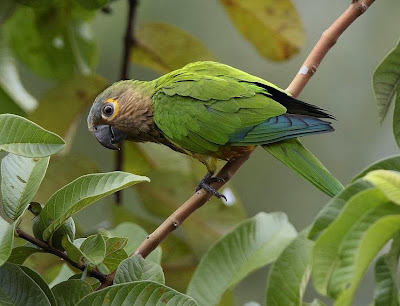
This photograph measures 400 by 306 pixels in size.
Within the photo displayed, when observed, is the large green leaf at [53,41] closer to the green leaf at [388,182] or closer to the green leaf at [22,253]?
the green leaf at [22,253]

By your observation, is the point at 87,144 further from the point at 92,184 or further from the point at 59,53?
the point at 92,184

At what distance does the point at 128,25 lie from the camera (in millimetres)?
3320

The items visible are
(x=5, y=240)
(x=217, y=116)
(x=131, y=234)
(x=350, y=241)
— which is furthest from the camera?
(x=217, y=116)

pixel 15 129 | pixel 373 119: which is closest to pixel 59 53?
pixel 15 129

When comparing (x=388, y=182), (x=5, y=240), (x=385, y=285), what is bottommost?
(x=5, y=240)

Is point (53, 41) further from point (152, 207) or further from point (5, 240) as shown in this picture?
point (5, 240)

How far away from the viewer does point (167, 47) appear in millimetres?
3418

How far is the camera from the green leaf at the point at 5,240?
5.27 ft

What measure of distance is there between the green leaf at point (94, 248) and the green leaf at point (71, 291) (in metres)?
0.06

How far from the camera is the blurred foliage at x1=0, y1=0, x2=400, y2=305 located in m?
1.27

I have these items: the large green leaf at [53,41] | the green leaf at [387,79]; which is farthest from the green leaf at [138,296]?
the large green leaf at [53,41]

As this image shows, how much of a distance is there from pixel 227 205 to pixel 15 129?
155 cm

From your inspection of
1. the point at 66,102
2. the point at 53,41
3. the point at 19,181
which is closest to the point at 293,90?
the point at 19,181

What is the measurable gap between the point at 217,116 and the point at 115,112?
68 cm
